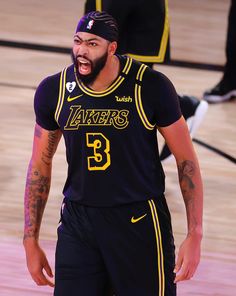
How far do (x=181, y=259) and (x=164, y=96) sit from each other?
0.55m

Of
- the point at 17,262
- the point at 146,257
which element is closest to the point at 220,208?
the point at 17,262

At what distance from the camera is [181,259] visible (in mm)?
2895

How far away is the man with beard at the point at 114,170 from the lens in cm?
285

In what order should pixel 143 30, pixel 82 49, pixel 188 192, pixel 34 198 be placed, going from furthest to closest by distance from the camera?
pixel 143 30 < pixel 34 198 < pixel 188 192 < pixel 82 49

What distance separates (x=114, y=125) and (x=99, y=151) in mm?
102

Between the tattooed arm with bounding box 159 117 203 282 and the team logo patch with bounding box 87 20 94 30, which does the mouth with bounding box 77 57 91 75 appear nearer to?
the team logo patch with bounding box 87 20 94 30

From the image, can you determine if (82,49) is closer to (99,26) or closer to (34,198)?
(99,26)

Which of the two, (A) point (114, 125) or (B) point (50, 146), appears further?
(B) point (50, 146)

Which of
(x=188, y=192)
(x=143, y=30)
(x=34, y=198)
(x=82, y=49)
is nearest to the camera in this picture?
(x=82, y=49)

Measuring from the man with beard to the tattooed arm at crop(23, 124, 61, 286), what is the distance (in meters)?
0.08

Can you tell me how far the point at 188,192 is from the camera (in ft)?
9.76

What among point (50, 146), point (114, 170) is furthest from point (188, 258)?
point (50, 146)

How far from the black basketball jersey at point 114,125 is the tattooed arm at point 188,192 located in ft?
0.17

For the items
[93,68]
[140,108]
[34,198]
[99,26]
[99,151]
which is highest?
[99,26]
